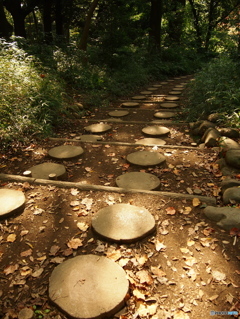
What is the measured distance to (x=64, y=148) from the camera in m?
3.90

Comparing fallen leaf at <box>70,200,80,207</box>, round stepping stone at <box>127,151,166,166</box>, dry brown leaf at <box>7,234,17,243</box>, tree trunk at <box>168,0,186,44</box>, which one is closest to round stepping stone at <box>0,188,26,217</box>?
dry brown leaf at <box>7,234,17,243</box>

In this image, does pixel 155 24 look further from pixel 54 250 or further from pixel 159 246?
pixel 54 250

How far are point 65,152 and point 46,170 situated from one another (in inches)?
24.2

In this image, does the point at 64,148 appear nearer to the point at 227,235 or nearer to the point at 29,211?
the point at 29,211

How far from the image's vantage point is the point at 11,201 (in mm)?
2457

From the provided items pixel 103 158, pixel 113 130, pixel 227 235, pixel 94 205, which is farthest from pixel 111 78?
pixel 227 235

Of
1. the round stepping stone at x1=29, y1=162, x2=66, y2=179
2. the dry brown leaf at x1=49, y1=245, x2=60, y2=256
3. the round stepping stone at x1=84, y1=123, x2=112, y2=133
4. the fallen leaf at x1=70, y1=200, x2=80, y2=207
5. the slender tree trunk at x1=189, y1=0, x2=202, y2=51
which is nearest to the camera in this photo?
the dry brown leaf at x1=49, y1=245, x2=60, y2=256

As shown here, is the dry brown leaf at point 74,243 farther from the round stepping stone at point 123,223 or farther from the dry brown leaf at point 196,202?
the dry brown leaf at point 196,202

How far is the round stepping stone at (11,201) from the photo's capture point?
2338mm

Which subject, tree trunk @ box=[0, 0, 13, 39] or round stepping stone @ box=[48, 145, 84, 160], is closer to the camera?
round stepping stone @ box=[48, 145, 84, 160]

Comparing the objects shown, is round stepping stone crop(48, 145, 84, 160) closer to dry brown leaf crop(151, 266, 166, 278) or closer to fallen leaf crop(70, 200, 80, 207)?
fallen leaf crop(70, 200, 80, 207)

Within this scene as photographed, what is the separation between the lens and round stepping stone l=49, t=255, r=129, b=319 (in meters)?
1.50

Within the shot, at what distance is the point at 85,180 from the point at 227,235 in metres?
1.83

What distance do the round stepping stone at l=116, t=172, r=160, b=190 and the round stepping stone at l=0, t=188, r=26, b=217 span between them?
3.66ft
